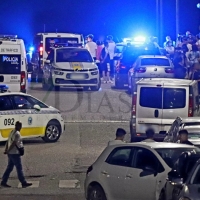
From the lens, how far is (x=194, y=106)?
A: 21.5m

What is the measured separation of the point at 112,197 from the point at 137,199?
0.57 meters

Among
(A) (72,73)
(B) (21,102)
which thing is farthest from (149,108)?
(A) (72,73)

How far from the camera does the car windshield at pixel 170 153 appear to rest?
12717 millimetres

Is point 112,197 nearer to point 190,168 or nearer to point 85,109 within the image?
point 190,168

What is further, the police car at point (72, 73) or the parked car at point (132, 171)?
the police car at point (72, 73)

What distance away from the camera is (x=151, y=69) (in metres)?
31.3

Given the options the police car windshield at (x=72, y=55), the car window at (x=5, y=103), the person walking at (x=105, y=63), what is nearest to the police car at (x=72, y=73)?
the police car windshield at (x=72, y=55)

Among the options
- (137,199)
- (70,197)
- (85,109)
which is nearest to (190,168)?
(137,199)

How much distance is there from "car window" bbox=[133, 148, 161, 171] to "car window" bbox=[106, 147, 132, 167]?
0.16m

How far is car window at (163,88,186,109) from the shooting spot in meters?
21.3

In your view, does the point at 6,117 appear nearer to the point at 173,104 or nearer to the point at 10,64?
the point at 173,104

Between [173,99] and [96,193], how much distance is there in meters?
8.23

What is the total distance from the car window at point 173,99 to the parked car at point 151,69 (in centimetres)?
885

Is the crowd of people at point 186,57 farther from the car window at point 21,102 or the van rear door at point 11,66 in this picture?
the car window at point 21,102
